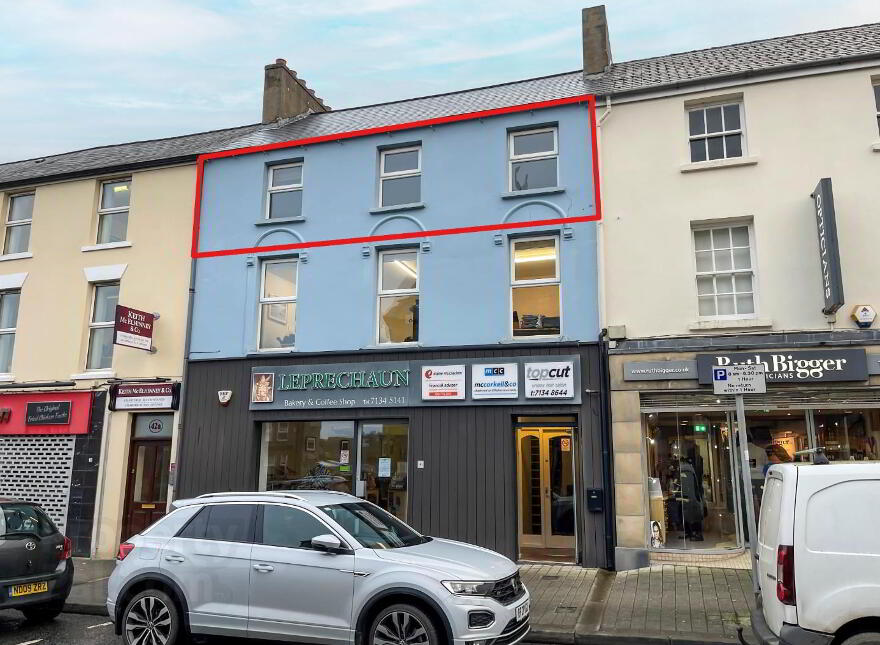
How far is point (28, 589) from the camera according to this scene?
324 inches

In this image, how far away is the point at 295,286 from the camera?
14.2m

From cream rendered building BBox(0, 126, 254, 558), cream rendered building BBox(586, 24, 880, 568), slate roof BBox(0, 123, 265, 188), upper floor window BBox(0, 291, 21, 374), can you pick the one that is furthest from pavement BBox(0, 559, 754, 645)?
slate roof BBox(0, 123, 265, 188)

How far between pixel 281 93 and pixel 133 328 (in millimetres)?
7205

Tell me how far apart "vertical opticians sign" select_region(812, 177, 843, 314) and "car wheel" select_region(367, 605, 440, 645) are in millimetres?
7909

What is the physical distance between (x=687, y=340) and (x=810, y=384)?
6.36 ft

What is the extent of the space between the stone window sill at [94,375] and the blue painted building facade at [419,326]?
2.03 m

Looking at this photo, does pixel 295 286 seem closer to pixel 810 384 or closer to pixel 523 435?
pixel 523 435

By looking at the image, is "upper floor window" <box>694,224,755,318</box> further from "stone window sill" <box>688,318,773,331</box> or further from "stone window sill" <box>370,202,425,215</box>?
"stone window sill" <box>370,202,425,215</box>

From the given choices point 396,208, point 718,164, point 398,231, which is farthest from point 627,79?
point 398,231

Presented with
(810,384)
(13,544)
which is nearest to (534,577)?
(810,384)

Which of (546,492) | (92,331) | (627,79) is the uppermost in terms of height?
(627,79)

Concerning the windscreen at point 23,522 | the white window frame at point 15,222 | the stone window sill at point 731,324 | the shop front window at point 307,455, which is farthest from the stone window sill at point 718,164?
the white window frame at point 15,222

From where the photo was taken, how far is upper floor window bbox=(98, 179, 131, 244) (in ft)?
52.0

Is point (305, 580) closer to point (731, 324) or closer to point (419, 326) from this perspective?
point (419, 326)
